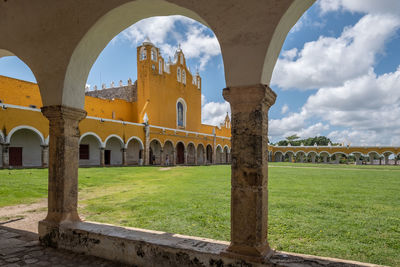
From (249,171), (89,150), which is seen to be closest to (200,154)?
(89,150)

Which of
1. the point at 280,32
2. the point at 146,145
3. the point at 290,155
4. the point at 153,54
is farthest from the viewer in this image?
the point at 290,155

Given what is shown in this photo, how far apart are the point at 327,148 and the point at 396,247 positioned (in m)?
50.6

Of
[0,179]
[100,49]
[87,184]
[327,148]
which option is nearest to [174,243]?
[100,49]

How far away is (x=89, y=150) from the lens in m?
22.8

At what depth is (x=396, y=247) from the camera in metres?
3.92

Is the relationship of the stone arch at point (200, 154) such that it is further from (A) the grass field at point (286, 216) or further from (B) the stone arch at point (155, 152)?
(A) the grass field at point (286, 216)

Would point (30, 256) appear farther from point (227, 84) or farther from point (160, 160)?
point (160, 160)

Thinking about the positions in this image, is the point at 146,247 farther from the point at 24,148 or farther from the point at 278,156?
the point at 278,156

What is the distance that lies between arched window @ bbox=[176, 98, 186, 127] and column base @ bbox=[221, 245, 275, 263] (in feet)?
99.3

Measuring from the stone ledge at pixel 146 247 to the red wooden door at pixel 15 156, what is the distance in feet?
56.3

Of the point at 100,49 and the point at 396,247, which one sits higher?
the point at 100,49

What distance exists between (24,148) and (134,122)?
42.6ft

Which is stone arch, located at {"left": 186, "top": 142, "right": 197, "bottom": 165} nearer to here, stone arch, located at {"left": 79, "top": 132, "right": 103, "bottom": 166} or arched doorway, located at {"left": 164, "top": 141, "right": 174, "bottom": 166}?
arched doorway, located at {"left": 164, "top": 141, "right": 174, "bottom": 166}

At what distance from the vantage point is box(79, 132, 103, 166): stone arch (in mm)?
22266
